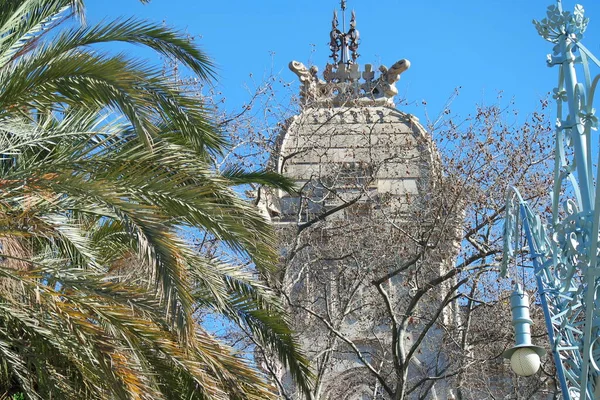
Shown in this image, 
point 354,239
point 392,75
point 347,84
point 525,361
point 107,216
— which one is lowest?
point 525,361

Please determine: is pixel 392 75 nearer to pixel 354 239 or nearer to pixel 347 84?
pixel 347 84

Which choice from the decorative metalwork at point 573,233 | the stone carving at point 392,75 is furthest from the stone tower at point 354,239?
the decorative metalwork at point 573,233

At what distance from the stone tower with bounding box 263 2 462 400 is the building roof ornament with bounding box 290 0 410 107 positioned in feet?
0.23

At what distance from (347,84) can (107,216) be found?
1128 centimetres

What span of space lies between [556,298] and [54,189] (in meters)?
3.85

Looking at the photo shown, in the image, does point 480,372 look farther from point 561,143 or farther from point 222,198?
point 561,143

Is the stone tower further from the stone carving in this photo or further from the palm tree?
the palm tree

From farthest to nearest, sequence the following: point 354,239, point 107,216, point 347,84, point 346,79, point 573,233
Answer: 1. point 346,79
2. point 347,84
3. point 354,239
4. point 107,216
5. point 573,233

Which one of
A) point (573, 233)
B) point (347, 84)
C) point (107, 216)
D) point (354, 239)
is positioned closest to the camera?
point (573, 233)

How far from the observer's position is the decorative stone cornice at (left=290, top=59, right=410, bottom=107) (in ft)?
63.0

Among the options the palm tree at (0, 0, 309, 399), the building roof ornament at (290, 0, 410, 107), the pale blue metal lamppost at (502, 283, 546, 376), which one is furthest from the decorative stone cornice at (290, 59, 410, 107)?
the pale blue metal lamppost at (502, 283, 546, 376)

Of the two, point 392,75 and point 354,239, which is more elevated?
point 392,75

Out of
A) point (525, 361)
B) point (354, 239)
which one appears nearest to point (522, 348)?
point (525, 361)

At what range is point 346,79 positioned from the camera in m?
24.0
